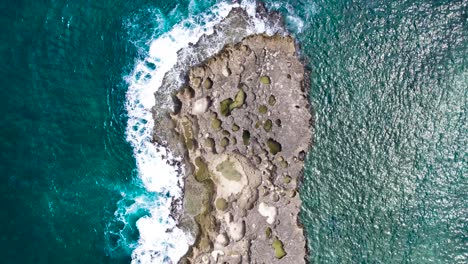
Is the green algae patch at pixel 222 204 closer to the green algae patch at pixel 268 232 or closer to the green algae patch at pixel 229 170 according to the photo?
the green algae patch at pixel 229 170

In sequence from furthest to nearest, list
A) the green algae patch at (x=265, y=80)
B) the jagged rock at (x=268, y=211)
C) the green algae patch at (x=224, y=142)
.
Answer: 1. the jagged rock at (x=268, y=211)
2. the green algae patch at (x=224, y=142)
3. the green algae patch at (x=265, y=80)

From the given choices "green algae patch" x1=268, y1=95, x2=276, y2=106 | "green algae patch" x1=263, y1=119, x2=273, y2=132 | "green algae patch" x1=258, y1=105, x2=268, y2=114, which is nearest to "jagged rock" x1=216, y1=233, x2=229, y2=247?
"green algae patch" x1=263, y1=119, x2=273, y2=132

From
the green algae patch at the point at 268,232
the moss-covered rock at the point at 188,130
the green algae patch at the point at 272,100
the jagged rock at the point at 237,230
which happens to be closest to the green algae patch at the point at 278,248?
the green algae patch at the point at 268,232

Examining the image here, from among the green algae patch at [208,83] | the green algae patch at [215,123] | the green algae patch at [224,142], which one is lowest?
the green algae patch at [224,142]

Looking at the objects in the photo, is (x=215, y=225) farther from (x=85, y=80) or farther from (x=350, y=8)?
(x=350, y=8)

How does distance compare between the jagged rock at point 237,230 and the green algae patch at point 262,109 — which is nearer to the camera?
the green algae patch at point 262,109

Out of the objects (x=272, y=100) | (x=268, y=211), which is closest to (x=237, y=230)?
(x=268, y=211)

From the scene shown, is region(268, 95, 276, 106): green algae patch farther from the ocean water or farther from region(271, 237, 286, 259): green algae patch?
region(271, 237, 286, 259): green algae patch
